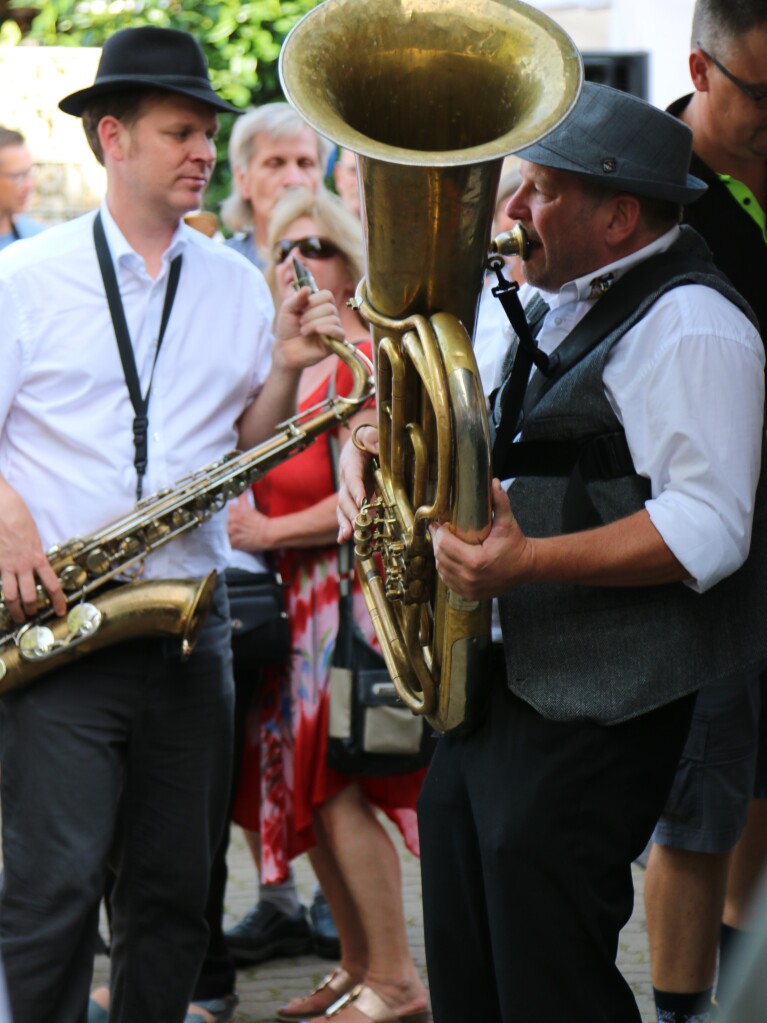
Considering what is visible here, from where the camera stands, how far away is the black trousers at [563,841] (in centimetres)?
278

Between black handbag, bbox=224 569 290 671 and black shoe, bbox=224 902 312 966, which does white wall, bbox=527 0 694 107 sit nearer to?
black handbag, bbox=224 569 290 671

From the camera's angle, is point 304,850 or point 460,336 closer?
point 460,336

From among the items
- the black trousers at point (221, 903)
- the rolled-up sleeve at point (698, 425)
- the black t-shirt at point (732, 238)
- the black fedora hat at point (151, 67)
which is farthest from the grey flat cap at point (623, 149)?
the black trousers at point (221, 903)

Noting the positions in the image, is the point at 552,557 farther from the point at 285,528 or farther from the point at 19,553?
the point at 285,528

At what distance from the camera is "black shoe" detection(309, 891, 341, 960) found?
4.89 meters

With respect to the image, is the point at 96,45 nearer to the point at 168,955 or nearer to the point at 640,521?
the point at 168,955

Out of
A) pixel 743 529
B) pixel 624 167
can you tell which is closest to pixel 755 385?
pixel 743 529

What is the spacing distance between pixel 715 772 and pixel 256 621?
52.4 inches

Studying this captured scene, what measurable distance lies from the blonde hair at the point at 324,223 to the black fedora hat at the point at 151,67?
92 centimetres

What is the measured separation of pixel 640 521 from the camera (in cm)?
270

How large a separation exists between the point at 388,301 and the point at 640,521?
55 cm

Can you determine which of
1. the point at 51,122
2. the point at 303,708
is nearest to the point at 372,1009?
the point at 303,708

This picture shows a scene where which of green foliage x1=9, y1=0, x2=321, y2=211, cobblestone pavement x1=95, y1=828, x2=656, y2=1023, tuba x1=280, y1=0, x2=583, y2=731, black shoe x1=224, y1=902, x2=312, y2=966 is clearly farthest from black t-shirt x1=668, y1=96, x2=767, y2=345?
green foliage x1=9, y1=0, x2=321, y2=211

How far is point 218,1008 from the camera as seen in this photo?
4.42 m
